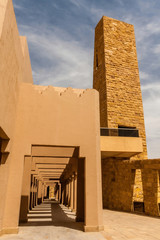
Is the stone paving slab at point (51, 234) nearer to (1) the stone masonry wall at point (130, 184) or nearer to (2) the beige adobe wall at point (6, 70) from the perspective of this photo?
(2) the beige adobe wall at point (6, 70)

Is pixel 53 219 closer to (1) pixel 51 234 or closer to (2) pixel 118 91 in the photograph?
(1) pixel 51 234

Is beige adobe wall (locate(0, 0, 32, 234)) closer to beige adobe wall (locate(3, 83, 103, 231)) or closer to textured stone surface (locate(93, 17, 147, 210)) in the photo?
beige adobe wall (locate(3, 83, 103, 231))

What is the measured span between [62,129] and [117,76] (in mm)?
13783

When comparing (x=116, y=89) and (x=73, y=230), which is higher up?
(x=116, y=89)

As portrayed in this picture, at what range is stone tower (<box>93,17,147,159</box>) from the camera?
1880cm

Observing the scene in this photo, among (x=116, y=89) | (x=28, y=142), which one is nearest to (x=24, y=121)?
(x=28, y=142)

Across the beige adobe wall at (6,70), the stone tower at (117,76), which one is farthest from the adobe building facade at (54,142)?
the stone tower at (117,76)

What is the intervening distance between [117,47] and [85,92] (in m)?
14.8

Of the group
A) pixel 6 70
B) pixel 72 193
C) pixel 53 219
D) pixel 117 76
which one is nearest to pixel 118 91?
pixel 117 76

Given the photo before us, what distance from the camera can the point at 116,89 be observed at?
1972 centimetres

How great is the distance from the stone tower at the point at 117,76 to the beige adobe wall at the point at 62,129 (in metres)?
8.99

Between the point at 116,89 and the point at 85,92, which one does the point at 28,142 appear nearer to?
the point at 85,92

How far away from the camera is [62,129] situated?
29.0 ft

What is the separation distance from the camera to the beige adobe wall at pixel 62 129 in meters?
7.93
